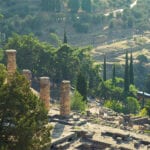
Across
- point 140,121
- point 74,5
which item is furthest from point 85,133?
point 74,5

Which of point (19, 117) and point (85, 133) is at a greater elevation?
point (19, 117)

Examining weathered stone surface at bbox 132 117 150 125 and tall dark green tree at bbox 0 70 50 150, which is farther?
weathered stone surface at bbox 132 117 150 125

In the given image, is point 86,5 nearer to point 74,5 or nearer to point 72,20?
point 74,5

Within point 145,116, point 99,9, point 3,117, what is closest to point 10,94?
point 3,117

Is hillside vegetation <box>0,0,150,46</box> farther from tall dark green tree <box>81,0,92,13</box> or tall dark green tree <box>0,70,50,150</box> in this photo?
tall dark green tree <box>0,70,50,150</box>

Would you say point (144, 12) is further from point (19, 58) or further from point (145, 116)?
point (145, 116)

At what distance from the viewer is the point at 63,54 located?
60.4 meters

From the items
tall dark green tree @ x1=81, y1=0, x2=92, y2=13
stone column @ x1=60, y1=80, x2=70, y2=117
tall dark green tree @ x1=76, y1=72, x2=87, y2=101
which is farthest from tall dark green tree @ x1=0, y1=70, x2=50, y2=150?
tall dark green tree @ x1=81, y1=0, x2=92, y2=13

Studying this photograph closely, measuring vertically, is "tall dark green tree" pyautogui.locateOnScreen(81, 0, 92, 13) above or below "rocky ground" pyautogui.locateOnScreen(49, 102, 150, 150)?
above

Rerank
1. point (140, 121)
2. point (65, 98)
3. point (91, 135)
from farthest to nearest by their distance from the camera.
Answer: point (140, 121), point (65, 98), point (91, 135)

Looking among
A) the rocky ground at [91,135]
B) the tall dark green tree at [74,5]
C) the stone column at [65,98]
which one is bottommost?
the rocky ground at [91,135]

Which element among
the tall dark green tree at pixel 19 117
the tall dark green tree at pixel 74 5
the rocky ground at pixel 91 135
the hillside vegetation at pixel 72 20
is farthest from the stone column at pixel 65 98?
the tall dark green tree at pixel 74 5

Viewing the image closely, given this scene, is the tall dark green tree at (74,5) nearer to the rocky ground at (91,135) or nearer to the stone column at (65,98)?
the rocky ground at (91,135)

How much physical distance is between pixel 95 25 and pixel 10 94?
85.9 meters
